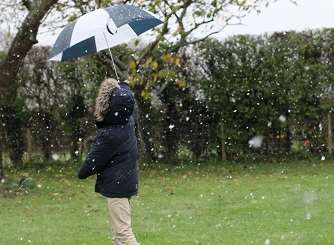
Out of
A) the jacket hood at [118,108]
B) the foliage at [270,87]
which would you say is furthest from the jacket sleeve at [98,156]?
the foliage at [270,87]

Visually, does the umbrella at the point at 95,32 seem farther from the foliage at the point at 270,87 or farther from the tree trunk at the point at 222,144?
the tree trunk at the point at 222,144

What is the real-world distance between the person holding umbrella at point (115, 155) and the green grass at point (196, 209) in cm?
116

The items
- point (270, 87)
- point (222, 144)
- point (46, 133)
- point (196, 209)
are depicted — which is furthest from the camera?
point (46, 133)

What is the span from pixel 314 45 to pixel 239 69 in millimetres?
1551

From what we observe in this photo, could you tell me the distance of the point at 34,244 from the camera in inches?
267

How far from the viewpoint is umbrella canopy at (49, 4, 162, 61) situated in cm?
624

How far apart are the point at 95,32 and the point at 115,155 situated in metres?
1.39

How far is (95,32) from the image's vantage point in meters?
6.27

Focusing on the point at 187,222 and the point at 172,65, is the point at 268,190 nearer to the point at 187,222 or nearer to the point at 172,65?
the point at 187,222

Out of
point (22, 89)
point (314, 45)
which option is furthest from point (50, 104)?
point (314, 45)

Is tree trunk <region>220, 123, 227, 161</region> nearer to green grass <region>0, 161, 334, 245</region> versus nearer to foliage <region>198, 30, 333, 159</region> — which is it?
foliage <region>198, 30, 333, 159</region>

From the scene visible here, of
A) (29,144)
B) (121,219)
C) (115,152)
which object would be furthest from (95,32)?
(29,144)

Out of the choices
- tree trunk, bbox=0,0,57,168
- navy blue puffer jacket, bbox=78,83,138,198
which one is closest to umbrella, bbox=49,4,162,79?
navy blue puffer jacket, bbox=78,83,138,198

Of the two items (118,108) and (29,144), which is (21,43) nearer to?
(29,144)
